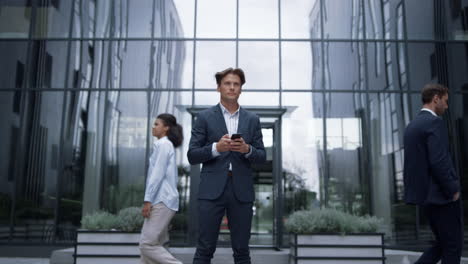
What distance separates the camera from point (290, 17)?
1039 cm

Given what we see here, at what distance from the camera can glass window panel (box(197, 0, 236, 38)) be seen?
33.7ft

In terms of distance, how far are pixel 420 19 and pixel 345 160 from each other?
3.84m

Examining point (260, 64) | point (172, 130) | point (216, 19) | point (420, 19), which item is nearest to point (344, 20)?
point (420, 19)

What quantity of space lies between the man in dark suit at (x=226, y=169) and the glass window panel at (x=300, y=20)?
24.9 feet

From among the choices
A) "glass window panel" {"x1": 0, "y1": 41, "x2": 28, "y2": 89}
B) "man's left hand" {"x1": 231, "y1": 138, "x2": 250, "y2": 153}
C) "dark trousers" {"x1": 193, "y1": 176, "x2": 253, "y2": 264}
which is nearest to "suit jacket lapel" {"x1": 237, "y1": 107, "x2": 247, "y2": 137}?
"man's left hand" {"x1": 231, "y1": 138, "x2": 250, "y2": 153}

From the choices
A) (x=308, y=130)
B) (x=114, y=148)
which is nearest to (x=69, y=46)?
(x=114, y=148)

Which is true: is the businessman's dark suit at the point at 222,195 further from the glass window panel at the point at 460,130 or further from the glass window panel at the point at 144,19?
the glass window panel at the point at 460,130

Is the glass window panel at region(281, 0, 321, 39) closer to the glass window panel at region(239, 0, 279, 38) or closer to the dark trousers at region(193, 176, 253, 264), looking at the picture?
the glass window panel at region(239, 0, 279, 38)

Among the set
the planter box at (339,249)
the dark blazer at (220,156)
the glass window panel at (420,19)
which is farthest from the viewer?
the glass window panel at (420,19)

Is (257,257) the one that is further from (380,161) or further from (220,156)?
(220,156)

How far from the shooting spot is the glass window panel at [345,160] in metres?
9.43

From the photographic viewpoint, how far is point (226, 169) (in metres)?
2.89

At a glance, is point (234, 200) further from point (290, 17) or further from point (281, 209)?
point (290, 17)

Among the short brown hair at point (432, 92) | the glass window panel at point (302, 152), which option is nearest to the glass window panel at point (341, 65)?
the glass window panel at point (302, 152)
